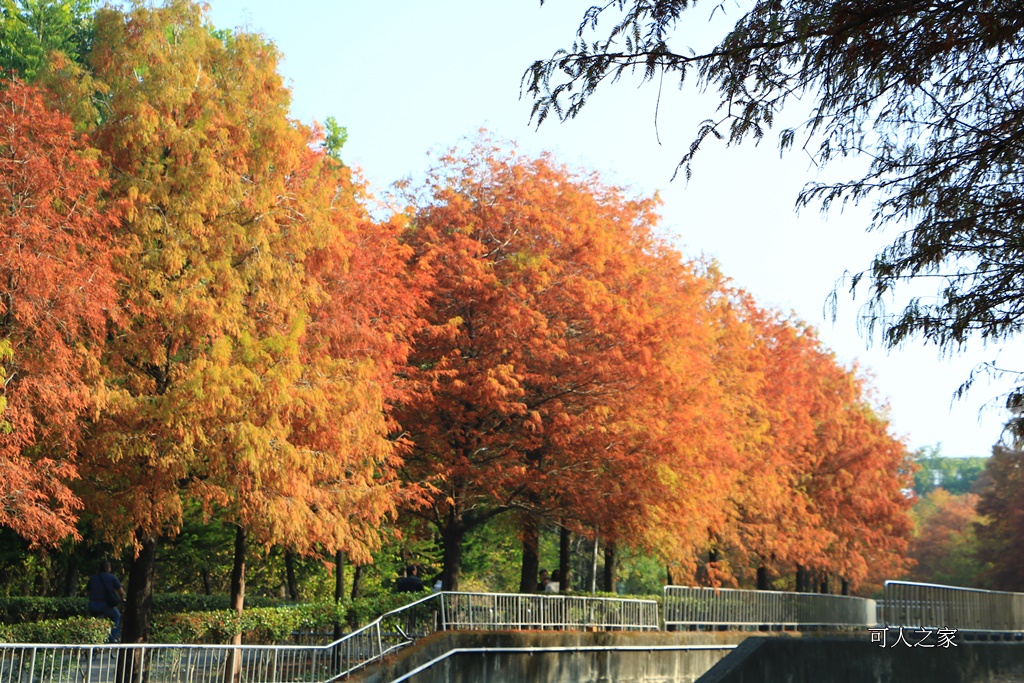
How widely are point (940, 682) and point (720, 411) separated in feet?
47.1

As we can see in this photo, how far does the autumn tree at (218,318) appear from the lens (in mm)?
16141

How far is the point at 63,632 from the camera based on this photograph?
18.4 meters

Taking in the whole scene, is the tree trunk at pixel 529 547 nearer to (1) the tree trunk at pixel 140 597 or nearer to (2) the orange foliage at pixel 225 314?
(2) the orange foliage at pixel 225 314

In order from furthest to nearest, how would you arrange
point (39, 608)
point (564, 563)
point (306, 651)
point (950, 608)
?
1. point (564, 563)
2. point (39, 608)
3. point (950, 608)
4. point (306, 651)

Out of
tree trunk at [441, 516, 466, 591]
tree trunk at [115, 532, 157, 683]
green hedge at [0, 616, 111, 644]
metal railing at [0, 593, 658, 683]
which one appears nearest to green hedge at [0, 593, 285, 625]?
green hedge at [0, 616, 111, 644]

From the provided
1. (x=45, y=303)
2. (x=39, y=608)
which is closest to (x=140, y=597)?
(x=45, y=303)

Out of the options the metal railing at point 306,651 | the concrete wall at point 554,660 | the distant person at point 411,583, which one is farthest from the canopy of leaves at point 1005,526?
the distant person at point 411,583

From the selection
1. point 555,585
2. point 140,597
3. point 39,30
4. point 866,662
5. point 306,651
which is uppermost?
point 39,30

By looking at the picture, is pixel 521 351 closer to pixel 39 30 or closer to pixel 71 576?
pixel 71 576

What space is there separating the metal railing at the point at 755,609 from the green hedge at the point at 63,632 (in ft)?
41.5

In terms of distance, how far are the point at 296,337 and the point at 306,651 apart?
4.80 metres

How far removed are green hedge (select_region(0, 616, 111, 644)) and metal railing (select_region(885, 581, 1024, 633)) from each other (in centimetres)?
1288

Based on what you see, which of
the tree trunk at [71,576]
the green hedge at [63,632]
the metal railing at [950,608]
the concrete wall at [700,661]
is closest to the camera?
the concrete wall at [700,661]

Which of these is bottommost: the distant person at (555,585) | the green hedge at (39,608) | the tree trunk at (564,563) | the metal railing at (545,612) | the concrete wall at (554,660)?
the concrete wall at (554,660)
